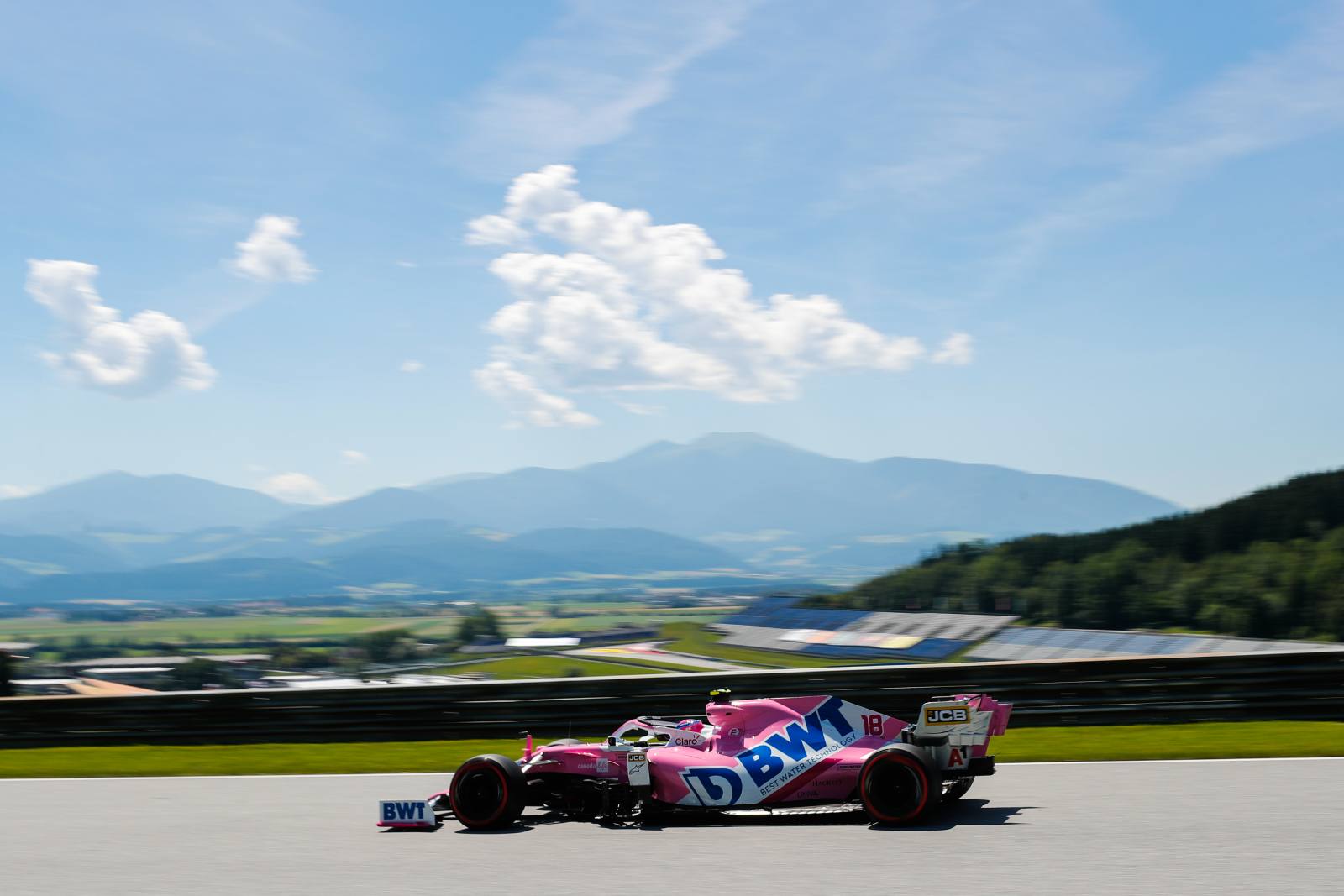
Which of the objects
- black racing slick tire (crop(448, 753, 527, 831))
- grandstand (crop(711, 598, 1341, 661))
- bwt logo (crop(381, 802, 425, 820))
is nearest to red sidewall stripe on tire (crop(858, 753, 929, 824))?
black racing slick tire (crop(448, 753, 527, 831))

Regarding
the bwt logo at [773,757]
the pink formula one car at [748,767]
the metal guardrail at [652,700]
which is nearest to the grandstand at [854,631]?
the metal guardrail at [652,700]

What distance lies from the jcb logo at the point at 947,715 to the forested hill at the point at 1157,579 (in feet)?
55.1

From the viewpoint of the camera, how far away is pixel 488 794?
8.45 metres

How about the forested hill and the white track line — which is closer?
the white track line

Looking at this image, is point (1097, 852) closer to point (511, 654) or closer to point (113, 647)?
point (511, 654)

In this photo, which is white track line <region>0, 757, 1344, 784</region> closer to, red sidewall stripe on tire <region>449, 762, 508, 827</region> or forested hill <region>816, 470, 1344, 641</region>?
red sidewall stripe on tire <region>449, 762, 508, 827</region>

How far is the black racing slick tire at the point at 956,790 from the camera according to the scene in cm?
819

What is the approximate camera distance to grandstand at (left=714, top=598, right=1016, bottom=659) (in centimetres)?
1884

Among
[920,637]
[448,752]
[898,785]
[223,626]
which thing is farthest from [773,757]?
[223,626]

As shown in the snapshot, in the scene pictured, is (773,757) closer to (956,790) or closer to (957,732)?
(957,732)

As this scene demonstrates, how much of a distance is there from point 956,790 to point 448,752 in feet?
21.7

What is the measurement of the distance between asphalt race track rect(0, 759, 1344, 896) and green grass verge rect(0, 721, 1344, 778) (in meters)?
0.86

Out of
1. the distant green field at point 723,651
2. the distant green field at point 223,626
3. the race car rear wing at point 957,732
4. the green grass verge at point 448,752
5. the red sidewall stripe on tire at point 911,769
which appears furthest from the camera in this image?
the distant green field at point 223,626

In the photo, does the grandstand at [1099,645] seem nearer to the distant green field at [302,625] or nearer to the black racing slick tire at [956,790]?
the black racing slick tire at [956,790]
